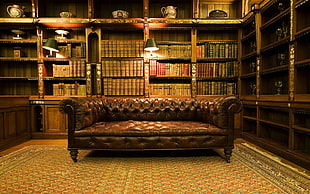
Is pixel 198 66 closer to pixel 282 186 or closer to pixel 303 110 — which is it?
pixel 303 110

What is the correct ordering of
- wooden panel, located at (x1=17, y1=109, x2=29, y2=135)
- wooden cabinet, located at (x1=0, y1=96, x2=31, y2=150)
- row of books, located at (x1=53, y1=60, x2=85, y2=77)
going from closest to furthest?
1. wooden cabinet, located at (x1=0, y1=96, x2=31, y2=150)
2. wooden panel, located at (x1=17, y1=109, x2=29, y2=135)
3. row of books, located at (x1=53, y1=60, x2=85, y2=77)

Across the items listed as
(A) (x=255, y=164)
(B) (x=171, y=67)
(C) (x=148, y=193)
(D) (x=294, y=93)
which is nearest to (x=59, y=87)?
(B) (x=171, y=67)

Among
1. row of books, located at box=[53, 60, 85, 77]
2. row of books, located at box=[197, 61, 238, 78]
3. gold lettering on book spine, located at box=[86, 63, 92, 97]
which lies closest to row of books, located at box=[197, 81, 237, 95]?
row of books, located at box=[197, 61, 238, 78]

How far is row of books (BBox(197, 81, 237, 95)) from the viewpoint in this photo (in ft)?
11.9

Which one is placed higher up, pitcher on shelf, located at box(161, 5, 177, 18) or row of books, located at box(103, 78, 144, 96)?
pitcher on shelf, located at box(161, 5, 177, 18)

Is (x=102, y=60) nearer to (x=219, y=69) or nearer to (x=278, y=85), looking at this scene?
(x=219, y=69)

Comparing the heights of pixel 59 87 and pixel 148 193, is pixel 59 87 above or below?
above

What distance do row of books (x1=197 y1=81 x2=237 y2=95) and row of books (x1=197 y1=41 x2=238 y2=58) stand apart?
22.3 inches

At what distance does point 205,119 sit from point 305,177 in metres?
1.19

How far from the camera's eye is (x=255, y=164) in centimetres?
206

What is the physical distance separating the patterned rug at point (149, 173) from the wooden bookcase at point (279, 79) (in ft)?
1.51

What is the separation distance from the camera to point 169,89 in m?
3.62

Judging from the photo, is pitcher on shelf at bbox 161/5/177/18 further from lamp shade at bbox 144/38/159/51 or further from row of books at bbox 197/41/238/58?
row of books at bbox 197/41/238/58

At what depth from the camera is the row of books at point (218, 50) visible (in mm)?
3637
